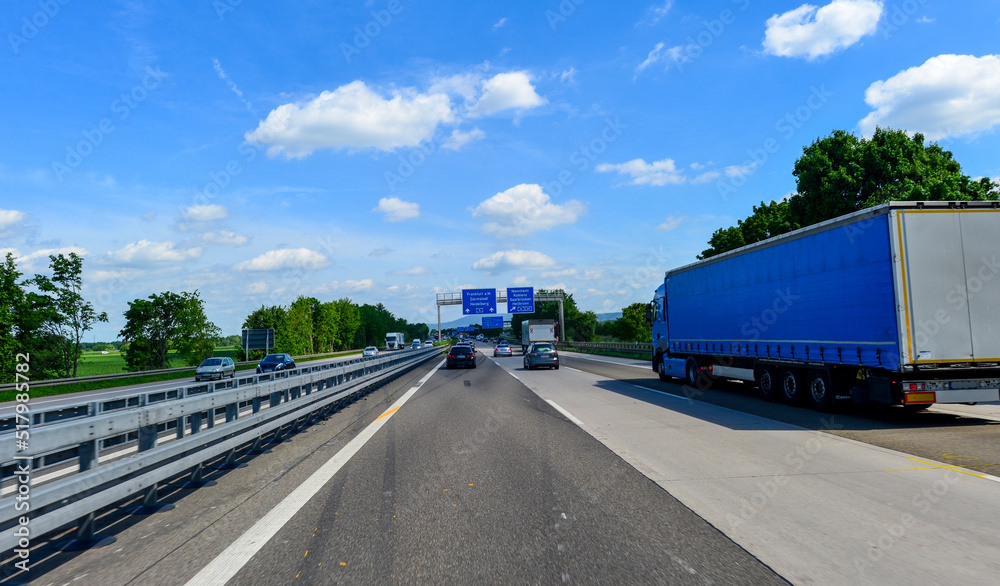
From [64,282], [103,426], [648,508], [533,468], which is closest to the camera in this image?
[103,426]

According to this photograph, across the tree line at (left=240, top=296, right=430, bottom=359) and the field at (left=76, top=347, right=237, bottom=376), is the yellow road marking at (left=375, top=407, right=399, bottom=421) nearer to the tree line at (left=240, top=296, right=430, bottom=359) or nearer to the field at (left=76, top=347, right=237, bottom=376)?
the field at (left=76, top=347, right=237, bottom=376)

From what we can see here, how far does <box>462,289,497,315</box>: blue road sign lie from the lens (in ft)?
195

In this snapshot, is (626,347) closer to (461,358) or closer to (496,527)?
(461,358)

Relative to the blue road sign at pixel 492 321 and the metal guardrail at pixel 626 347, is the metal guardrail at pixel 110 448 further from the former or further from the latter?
the blue road sign at pixel 492 321

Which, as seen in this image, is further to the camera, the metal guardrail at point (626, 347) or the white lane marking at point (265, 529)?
the metal guardrail at point (626, 347)

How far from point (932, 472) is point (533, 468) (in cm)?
442

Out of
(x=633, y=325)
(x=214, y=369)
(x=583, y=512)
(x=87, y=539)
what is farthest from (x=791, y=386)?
(x=633, y=325)

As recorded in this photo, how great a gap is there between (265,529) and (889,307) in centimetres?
991

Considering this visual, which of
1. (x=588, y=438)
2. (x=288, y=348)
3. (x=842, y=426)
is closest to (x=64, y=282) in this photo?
(x=288, y=348)

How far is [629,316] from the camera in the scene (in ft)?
339

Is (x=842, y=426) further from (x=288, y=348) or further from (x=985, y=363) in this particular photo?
(x=288, y=348)

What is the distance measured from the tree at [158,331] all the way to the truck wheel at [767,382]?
52.0m

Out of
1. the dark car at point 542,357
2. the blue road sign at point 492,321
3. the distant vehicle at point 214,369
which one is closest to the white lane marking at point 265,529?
the dark car at point 542,357

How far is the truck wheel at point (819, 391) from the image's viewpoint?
1141cm
